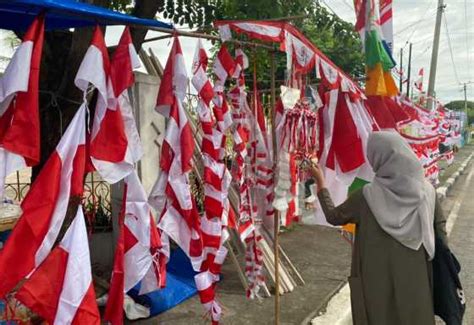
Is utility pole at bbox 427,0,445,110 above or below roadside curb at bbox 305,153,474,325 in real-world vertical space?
above

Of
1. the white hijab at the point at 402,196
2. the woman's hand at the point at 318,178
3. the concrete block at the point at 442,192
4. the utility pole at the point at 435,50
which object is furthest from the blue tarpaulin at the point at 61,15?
the utility pole at the point at 435,50

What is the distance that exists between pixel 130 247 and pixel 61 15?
4.51 ft

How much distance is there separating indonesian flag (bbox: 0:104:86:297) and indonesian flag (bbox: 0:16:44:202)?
13 cm

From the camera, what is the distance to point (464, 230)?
866cm

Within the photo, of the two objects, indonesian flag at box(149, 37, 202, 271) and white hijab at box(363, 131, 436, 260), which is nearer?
white hijab at box(363, 131, 436, 260)

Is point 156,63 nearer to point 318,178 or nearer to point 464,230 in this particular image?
point 318,178

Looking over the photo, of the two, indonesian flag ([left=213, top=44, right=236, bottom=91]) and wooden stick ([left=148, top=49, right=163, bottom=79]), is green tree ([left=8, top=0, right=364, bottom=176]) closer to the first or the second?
indonesian flag ([left=213, top=44, right=236, bottom=91])

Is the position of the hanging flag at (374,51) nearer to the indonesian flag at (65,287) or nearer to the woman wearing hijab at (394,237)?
the woman wearing hijab at (394,237)

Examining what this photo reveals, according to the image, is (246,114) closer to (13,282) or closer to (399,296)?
(399,296)

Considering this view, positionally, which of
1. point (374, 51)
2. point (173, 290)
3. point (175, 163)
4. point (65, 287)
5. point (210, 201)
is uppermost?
point (374, 51)

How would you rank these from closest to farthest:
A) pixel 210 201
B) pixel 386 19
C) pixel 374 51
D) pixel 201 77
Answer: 1. pixel 201 77
2. pixel 210 201
3. pixel 374 51
4. pixel 386 19

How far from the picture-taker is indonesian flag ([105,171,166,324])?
2686 mm

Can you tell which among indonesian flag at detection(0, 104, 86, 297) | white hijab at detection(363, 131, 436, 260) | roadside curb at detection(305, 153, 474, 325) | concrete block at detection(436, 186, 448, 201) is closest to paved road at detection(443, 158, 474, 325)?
concrete block at detection(436, 186, 448, 201)

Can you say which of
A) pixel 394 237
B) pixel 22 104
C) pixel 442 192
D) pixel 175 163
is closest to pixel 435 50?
pixel 442 192
